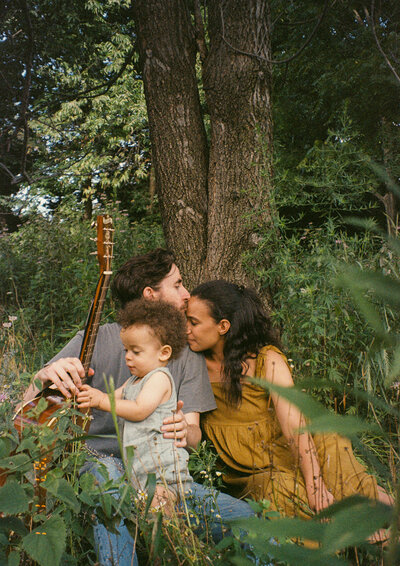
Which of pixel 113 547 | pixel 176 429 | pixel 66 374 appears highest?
pixel 66 374

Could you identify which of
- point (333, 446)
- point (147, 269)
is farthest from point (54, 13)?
point (333, 446)

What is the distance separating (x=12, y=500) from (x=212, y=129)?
3.16 m

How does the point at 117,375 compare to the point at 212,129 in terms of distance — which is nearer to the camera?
the point at 117,375

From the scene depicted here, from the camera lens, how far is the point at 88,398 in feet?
6.30

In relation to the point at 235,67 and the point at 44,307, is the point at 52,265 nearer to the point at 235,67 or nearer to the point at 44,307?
the point at 44,307

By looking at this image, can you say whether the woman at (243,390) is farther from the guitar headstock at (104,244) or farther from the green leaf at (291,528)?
the green leaf at (291,528)

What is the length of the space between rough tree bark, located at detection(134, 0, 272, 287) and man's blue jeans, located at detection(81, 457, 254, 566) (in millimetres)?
1772

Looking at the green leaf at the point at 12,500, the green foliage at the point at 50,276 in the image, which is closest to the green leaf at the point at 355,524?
the green leaf at the point at 12,500

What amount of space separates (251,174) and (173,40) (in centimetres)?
121

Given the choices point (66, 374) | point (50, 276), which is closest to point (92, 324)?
point (66, 374)

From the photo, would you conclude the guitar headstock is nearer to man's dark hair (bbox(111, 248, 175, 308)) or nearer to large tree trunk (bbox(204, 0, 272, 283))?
man's dark hair (bbox(111, 248, 175, 308))

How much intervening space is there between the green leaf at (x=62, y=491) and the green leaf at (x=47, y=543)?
0.05 m

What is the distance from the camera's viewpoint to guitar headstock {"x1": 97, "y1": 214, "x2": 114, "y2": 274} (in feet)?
7.54

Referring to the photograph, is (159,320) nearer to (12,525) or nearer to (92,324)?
(92,324)
